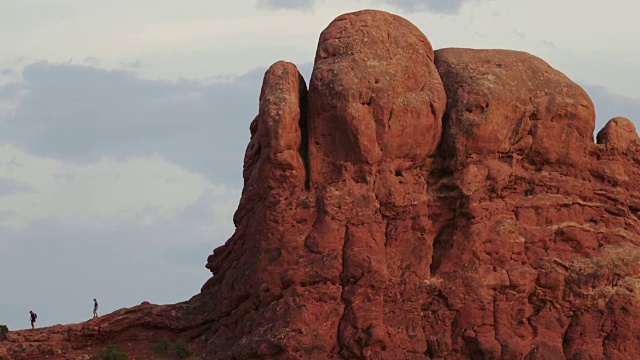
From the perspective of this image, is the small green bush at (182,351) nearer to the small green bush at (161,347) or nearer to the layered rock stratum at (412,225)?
the small green bush at (161,347)

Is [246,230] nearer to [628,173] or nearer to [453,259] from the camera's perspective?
[453,259]

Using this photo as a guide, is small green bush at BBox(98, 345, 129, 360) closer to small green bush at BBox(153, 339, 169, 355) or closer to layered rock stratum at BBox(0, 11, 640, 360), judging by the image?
small green bush at BBox(153, 339, 169, 355)

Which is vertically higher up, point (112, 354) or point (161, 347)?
point (161, 347)

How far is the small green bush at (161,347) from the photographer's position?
47197 mm

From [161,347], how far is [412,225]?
318 inches

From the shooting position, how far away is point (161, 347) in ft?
155

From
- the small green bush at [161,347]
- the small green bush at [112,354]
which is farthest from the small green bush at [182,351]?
the small green bush at [112,354]

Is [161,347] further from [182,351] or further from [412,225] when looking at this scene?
[412,225]

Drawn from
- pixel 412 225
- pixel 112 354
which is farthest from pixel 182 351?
pixel 412 225

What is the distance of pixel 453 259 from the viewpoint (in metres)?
45.9

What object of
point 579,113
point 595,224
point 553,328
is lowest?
point 553,328

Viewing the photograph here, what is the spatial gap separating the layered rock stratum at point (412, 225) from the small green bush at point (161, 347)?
0.44m

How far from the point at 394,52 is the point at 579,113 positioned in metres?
5.81

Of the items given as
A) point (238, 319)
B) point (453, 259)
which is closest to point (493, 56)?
point (453, 259)
